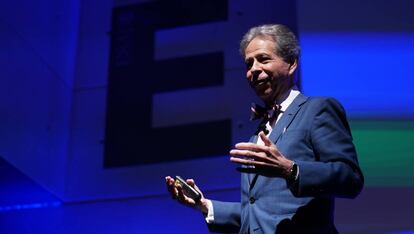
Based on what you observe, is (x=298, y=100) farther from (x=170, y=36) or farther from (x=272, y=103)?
(x=170, y=36)

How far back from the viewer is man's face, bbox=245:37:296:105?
67.6 inches

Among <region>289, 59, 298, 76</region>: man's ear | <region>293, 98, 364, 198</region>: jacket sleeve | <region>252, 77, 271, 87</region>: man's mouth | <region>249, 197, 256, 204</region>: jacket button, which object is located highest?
<region>289, 59, 298, 76</region>: man's ear

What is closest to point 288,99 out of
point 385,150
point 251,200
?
point 251,200

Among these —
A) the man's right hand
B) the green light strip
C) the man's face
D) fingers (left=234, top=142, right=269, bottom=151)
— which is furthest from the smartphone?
the green light strip

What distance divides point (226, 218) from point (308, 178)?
457mm

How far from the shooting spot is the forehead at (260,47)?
1.74 meters

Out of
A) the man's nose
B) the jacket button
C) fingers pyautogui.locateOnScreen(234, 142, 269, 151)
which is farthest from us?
the man's nose

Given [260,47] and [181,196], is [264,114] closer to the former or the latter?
[260,47]

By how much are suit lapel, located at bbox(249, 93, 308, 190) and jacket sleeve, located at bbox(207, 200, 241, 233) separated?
170 millimetres

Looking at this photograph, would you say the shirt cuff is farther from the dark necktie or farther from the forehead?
the forehead

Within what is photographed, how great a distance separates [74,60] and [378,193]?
2.00m

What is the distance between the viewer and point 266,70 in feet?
5.63

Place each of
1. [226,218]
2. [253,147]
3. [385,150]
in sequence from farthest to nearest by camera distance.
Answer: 1. [385,150]
2. [226,218]
3. [253,147]

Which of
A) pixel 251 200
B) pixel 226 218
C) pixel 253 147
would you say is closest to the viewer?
pixel 253 147
